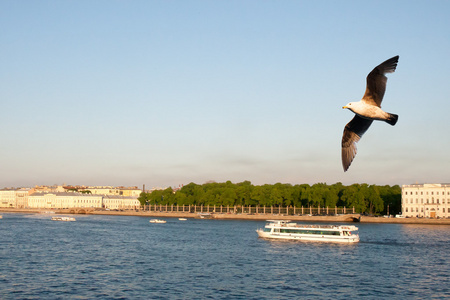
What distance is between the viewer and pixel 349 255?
46.2 meters

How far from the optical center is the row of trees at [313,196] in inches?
4397

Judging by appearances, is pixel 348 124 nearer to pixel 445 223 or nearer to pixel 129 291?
pixel 129 291

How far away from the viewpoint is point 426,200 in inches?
4181

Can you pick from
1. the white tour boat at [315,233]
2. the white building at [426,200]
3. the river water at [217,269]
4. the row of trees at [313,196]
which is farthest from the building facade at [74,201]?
the white tour boat at [315,233]

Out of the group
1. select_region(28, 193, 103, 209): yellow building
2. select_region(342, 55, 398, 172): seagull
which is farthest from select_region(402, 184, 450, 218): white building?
select_region(28, 193, 103, 209): yellow building

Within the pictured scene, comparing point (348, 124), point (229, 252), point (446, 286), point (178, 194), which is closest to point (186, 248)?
point (229, 252)

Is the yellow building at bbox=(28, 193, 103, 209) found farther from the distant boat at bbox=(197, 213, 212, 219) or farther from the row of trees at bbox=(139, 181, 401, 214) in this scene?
the distant boat at bbox=(197, 213, 212, 219)

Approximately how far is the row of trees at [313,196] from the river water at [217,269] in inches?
2196

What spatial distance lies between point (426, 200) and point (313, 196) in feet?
76.9

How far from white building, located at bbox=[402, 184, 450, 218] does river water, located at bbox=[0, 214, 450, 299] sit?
170ft

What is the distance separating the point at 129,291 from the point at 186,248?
22144mm

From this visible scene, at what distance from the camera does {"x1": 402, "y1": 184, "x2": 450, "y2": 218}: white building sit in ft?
341

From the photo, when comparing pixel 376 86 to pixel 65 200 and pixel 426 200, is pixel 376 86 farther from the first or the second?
pixel 65 200

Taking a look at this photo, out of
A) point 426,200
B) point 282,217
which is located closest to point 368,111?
point 426,200
